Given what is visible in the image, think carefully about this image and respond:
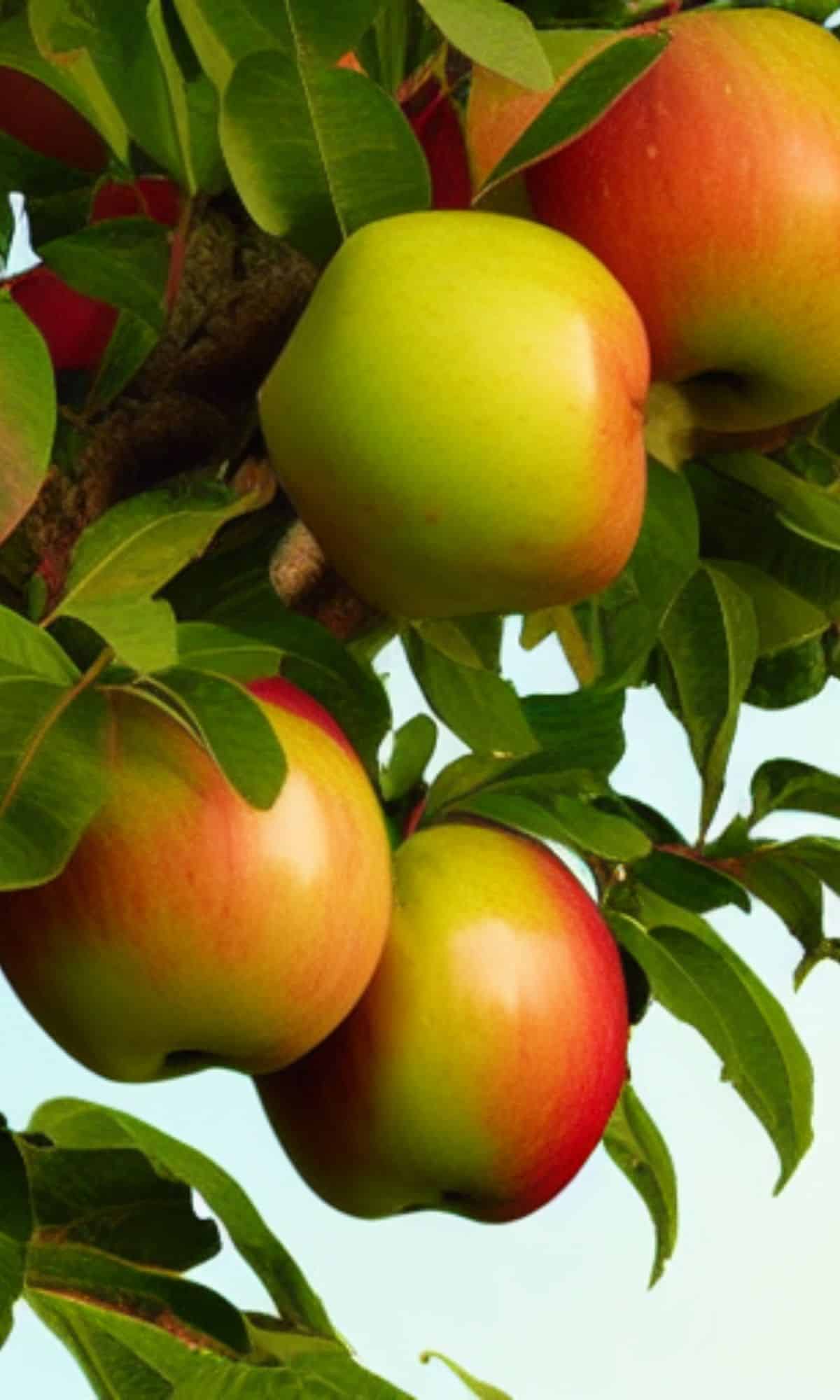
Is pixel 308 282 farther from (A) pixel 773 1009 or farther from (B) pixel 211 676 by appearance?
(A) pixel 773 1009

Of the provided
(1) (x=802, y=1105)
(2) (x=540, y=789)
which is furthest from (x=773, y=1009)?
(2) (x=540, y=789)

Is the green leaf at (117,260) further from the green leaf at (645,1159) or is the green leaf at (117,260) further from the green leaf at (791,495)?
the green leaf at (645,1159)

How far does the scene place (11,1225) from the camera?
0.98 m

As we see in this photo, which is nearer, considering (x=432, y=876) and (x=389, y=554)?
(x=389, y=554)

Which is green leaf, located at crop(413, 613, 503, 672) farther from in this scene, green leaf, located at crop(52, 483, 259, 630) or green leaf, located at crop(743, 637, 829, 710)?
green leaf, located at crop(743, 637, 829, 710)

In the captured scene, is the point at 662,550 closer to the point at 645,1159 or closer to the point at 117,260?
the point at 117,260

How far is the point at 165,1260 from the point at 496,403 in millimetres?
483

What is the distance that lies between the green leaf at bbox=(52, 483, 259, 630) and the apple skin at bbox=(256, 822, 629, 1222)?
0.22 meters

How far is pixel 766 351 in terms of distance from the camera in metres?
0.97

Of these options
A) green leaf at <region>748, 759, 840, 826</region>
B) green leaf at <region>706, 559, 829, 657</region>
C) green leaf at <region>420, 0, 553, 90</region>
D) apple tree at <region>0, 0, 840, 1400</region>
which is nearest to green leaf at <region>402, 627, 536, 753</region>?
apple tree at <region>0, 0, 840, 1400</region>

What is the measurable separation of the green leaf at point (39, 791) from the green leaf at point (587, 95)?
26 cm

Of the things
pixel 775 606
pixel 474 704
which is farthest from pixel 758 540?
pixel 474 704

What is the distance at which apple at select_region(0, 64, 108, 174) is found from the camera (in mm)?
1008

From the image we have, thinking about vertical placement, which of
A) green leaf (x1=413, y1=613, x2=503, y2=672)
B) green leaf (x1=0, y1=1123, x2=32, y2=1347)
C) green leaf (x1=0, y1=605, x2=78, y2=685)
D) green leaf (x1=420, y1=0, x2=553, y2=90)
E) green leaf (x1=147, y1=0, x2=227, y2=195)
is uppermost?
green leaf (x1=420, y1=0, x2=553, y2=90)
